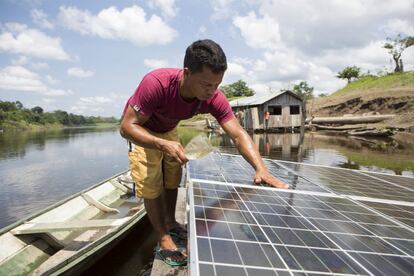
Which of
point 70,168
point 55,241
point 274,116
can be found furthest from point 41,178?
point 274,116

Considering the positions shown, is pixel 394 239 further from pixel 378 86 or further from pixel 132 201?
pixel 378 86

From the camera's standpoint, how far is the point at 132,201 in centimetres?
947

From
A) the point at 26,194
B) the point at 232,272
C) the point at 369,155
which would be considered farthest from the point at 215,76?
the point at 369,155

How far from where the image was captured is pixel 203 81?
282 cm

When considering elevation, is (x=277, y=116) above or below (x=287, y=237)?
above

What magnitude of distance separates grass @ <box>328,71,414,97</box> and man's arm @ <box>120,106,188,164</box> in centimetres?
4020

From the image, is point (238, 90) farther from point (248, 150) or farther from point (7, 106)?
point (248, 150)

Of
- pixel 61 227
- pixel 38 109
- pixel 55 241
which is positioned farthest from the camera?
pixel 38 109

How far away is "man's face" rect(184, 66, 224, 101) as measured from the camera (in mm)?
2779

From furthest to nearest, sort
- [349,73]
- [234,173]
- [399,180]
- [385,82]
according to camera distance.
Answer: [349,73]
[385,82]
[399,180]
[234,173]

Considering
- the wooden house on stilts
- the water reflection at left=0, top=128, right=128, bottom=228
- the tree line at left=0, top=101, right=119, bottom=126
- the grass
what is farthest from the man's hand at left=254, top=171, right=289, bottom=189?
the tree line at left=0, top=101, right=119, bottom=126

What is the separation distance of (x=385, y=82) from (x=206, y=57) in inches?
1751

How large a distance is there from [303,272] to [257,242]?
1.64ft

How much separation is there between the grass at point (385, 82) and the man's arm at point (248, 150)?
38.9 m
